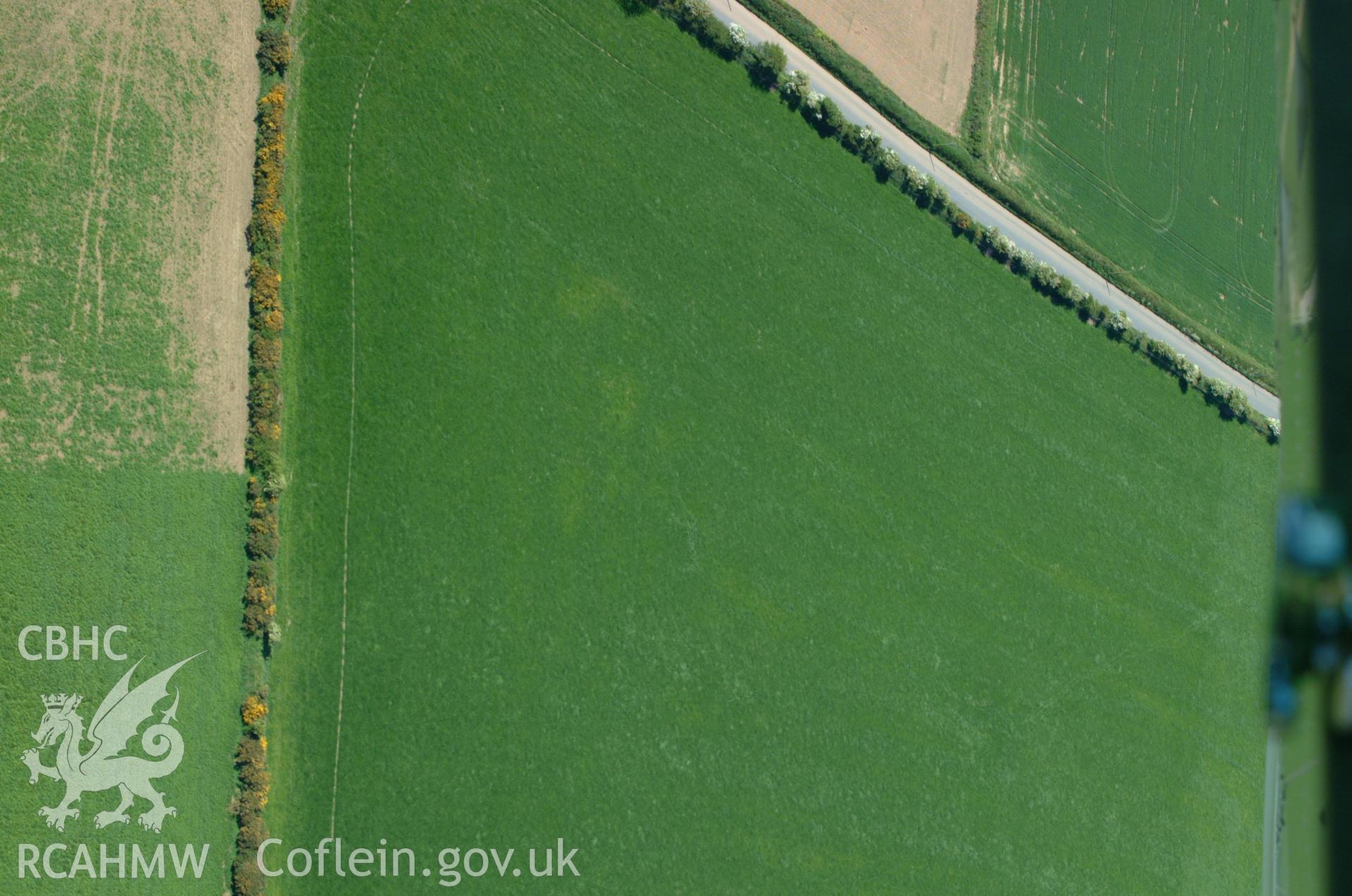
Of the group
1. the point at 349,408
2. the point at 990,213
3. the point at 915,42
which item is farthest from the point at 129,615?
the point at 915,42

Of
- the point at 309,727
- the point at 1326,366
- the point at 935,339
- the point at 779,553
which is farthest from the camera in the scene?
the point at 935,339

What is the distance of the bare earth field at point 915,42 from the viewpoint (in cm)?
4725

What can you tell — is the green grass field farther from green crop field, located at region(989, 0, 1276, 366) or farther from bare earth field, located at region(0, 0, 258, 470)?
green crop field, located at region(989, 0, 1276, 366)

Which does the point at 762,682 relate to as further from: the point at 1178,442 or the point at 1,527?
the point at 1,527

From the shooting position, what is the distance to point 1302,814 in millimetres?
9594

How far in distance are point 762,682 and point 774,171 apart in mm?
23708

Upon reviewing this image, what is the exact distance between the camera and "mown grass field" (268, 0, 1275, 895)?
128 ft

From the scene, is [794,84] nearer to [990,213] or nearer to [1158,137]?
[990,213]

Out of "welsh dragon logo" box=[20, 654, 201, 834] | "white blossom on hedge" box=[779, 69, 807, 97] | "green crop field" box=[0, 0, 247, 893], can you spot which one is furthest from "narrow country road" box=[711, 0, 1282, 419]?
"welsh dragon logo" box=[20, 654, 201, 834]

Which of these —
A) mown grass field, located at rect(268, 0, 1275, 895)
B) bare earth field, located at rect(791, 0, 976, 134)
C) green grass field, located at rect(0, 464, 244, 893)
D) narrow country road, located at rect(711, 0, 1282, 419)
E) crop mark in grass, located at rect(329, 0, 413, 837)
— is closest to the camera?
green grass field, located at rect(0, 464, 244, 893)

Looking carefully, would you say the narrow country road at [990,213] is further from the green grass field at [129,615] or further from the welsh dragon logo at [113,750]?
the welsh dragon logo at [113,750]

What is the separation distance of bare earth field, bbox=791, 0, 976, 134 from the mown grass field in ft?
18.3

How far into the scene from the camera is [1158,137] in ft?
176

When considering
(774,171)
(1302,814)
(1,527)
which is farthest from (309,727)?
(1302,814)
